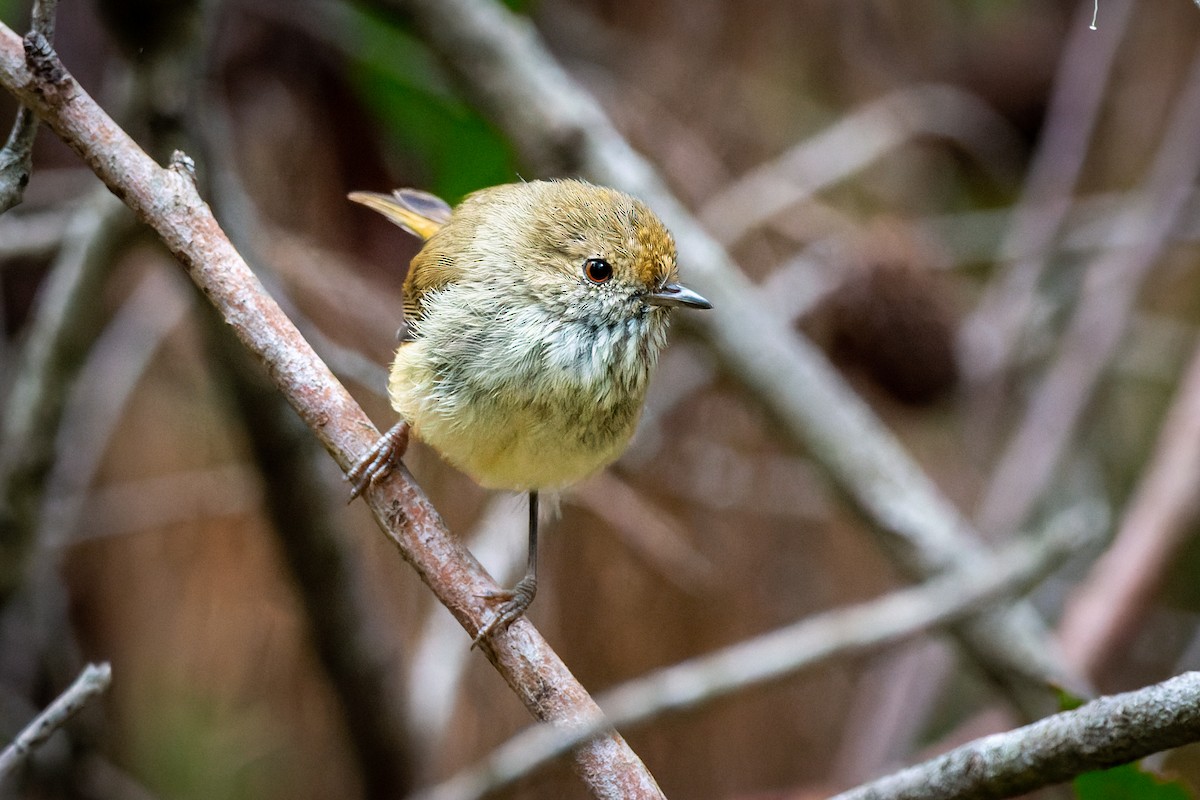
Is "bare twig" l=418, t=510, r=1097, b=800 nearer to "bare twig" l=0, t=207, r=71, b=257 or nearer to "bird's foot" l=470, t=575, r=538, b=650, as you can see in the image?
"bird's foot" l=470, t=575, r=538, b=650

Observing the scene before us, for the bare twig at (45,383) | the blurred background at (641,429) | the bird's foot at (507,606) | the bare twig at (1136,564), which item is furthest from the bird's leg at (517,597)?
the bare twig at (1136,564)

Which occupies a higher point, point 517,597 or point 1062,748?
point 517,597

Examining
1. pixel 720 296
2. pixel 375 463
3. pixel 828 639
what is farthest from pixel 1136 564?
pixel 375 463

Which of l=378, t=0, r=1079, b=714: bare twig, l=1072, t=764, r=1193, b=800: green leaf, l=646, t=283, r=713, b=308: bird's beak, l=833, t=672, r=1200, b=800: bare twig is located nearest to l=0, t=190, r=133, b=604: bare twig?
l=378, t=0, r=1079, b=714: bare twig

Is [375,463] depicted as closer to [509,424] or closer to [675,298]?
[509,424]

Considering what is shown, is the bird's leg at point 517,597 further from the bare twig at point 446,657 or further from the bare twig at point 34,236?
the bare twig at point 34,236

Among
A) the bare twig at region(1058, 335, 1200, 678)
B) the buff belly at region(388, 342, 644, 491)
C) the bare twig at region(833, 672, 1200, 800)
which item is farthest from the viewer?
the bare twig at region(1058, 335, 1200, 678)
